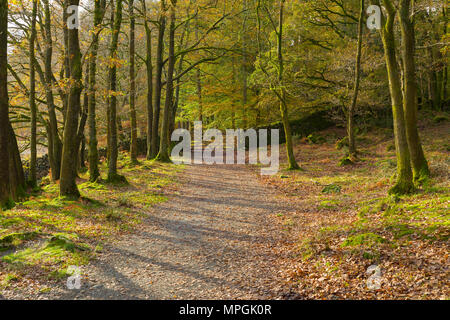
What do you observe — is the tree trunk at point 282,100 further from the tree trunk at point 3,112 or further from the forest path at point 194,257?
the tree trunk at point 3,112

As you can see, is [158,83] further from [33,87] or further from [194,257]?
[194,257]

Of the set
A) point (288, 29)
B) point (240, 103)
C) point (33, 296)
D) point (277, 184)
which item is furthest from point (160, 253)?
point (240, 103)

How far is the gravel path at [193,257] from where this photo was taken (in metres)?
4.87

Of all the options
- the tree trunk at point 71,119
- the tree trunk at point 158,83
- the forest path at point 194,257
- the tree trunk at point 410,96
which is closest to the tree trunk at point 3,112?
the tree trunk at point 71,119

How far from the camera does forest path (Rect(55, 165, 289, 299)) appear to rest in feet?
16.0

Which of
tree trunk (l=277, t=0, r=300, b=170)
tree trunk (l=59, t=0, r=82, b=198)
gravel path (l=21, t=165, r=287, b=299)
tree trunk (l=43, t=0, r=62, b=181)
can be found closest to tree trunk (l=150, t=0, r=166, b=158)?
tree trunk (l=43, t=0, r=62, b=181)

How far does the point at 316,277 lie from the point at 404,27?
7.49 meters

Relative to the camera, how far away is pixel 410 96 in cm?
895

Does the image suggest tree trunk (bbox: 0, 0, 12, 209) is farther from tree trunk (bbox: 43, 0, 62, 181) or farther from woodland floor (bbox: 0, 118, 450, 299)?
tree trunk (bbox: 43, 0, 62, 181)

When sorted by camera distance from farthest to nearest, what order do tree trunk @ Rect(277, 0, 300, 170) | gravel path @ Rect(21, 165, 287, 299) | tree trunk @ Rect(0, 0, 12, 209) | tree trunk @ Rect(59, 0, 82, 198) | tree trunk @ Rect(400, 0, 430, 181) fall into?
tree trunk @ Rect(277, 0, 300, 170) < tree trunk @ Rect(59, 0, 82, 198) < tree trunk @ Rect(400, 0, 430, 181) < tree trunk @ Rect(0, 0, 12, 209) < gravel path @ Rect(21, 165, 287, 299)

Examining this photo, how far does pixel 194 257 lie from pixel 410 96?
726cm

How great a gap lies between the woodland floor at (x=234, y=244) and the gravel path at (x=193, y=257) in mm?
24

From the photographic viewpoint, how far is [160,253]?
6531 mm

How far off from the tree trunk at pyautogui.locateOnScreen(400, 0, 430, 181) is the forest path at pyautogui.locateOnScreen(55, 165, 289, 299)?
13.2 ft
